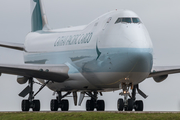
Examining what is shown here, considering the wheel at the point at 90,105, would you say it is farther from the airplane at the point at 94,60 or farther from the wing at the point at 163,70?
the wing at the point at 163,70

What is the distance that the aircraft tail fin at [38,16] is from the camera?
4858 cm

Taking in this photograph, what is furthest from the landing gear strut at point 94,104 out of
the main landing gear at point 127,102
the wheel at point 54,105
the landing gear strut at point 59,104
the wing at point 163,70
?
the wing at point 163,70

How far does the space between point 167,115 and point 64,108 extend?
710 inches

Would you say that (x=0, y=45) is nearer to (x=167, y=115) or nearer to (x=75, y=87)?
(x=75, y=87)

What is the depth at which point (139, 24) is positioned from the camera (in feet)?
111

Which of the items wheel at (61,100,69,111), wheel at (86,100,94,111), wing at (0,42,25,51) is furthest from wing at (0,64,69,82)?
wing at (0,42,25,51)

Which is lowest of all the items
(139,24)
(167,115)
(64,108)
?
(64,108)

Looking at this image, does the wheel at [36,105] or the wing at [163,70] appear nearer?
the wing at [163,70]

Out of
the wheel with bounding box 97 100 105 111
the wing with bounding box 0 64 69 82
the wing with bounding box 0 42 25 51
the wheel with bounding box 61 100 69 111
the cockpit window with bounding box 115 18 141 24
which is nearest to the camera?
the cockpit window with bounding box 115 18 141 24

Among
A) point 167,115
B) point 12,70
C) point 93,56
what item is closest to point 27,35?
point 12,70

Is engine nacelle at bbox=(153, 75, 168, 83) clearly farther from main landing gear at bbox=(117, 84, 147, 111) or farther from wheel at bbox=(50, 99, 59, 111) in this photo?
wheel at bbox=(50, 99, 59, 111)

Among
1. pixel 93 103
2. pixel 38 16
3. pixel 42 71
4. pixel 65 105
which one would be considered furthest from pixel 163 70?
pixel 38 16

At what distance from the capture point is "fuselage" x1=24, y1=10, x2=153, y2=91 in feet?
105

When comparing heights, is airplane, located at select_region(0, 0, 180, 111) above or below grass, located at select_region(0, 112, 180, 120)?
above
